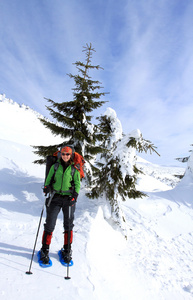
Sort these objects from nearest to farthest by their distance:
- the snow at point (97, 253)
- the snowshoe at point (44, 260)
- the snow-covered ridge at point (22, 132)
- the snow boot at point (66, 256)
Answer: the snow at point (97, 253)
the snowshoe at point (44, 260)
the snow boot at point (66, 256)
the snow-covered ridge at point (22, 132)

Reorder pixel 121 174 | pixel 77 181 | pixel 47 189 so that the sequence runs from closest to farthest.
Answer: pixel 47 189 → pixel 77 181 → pixel 121 174

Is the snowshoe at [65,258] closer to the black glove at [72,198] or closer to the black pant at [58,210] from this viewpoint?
the black pant at [58,210]

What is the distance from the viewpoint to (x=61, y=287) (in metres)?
3.28

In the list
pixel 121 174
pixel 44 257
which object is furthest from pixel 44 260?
pixel 121 174

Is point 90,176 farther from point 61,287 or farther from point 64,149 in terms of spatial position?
point 61,287

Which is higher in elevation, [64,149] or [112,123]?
[112,123]

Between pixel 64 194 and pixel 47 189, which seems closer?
pixel 47 189

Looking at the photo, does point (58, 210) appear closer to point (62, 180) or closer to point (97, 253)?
point (62, 180)

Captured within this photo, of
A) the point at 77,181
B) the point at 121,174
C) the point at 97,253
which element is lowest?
the point at 97,253

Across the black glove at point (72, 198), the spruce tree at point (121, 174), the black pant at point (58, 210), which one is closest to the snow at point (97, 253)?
the spruce tree at point (121, 174)

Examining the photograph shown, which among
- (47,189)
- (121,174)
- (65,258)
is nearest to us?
(65,258)

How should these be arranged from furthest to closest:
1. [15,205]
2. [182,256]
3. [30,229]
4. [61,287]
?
[15,205], [182,256], [30,229], [61,287]

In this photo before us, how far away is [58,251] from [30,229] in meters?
1.60

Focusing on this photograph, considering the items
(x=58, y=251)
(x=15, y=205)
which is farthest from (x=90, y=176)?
(x=58, y=251)
